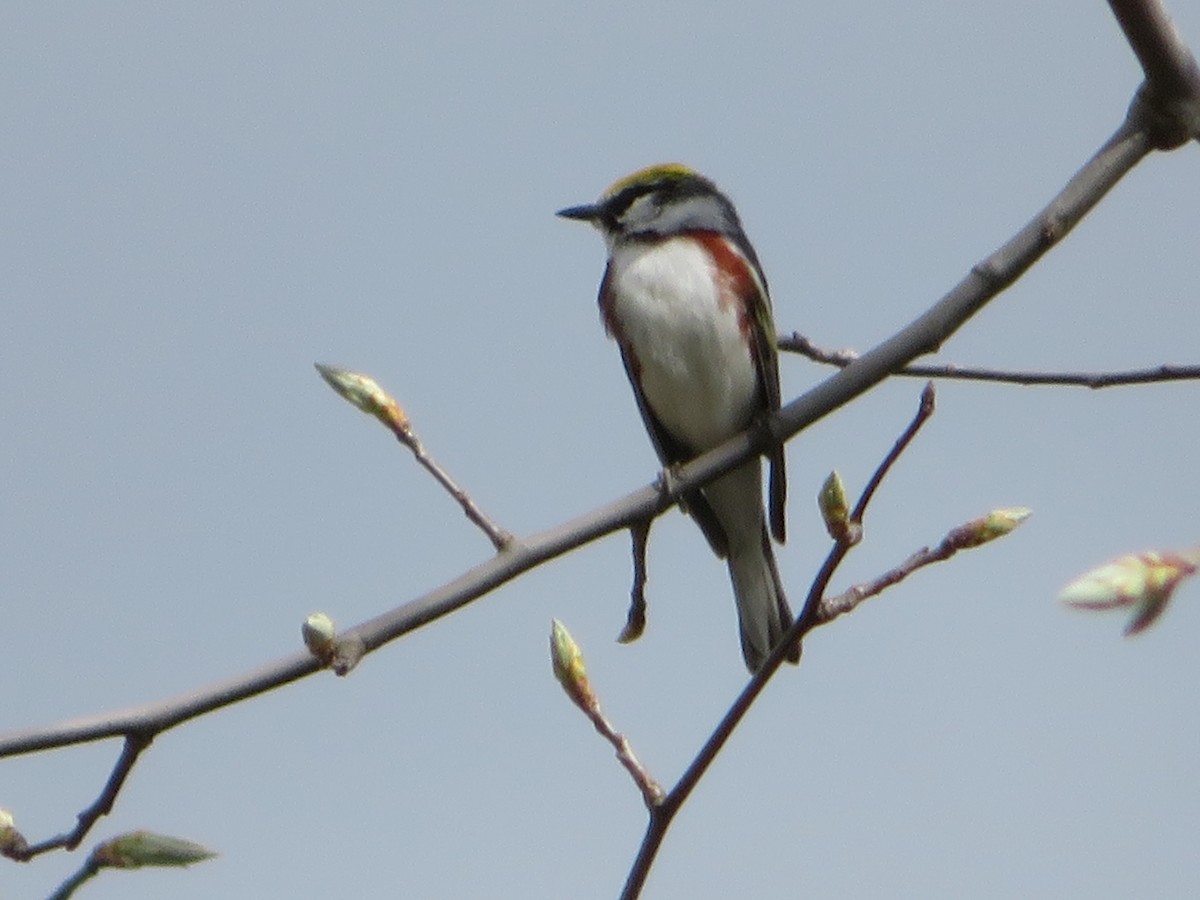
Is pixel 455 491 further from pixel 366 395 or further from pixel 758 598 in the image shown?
pixel 758 598

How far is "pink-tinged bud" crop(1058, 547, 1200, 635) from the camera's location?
50.3 inches

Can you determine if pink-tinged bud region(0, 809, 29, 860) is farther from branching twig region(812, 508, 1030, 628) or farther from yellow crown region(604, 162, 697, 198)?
yellow crown region(604, 162, 697, 198)

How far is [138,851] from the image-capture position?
2482 mm

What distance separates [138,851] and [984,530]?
161 cm

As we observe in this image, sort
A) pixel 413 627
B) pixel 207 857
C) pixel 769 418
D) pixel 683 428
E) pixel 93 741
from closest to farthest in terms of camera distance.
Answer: pixel 207 857 → pixel 93 741 → pixel 413 627 → pixel 769 418 → pixel 683 428

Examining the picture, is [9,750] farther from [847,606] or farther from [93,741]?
[847,606]

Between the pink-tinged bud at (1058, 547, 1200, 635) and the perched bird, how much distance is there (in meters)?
4.10

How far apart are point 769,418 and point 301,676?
153cm

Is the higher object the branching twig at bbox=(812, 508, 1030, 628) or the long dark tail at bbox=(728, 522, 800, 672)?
the branching twig at bbox=(812, 508, 1030, 628)

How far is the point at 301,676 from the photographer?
2.65 meters

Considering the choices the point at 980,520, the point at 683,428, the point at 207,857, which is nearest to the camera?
the point at 207,857

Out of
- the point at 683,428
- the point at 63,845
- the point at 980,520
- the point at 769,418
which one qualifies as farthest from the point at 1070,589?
the point at 683,428

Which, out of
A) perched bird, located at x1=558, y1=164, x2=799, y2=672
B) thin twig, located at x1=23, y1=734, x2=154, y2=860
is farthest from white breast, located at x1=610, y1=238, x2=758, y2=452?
thin twig, located at x1=23, y1=734, x2=154, y2=860

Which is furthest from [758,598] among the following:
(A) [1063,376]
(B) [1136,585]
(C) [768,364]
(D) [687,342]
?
(B) [1136,585]
